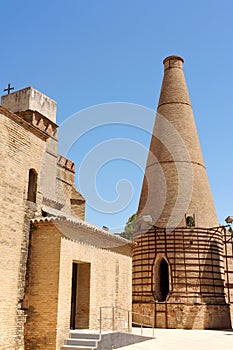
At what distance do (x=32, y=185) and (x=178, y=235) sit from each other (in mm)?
11405

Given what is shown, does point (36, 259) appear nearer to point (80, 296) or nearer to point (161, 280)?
point (80, 296)

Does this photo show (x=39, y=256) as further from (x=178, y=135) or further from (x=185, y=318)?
(x=178, y=135)

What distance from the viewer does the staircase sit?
434 inches

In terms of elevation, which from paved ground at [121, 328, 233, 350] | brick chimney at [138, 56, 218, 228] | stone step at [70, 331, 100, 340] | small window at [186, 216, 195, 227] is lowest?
paved ground at [121, 328, 233, 350]

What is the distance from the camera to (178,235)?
22.0 meters

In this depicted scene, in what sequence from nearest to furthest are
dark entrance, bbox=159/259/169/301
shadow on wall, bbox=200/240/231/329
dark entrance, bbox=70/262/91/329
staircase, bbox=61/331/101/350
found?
staircase, bbox=61/331/101/350 < dark entrance, bbox=70/262/91/329 < shadow on wall, bbox=200/240/231/329 < dark entrance, bbox=159/259/169/301

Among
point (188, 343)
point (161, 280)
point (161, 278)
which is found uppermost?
point (161, 278)

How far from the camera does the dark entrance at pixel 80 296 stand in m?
13.1

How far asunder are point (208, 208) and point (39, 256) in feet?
44.4

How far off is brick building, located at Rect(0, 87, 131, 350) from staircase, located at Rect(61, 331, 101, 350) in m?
0.25

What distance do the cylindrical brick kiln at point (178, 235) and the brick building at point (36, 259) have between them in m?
7.73

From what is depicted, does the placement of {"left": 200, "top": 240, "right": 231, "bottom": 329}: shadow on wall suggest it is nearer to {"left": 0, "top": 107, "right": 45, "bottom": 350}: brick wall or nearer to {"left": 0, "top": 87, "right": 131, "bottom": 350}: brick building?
{"left": 0, "top": 87, "right": 131, "bottom": 350}: brick building

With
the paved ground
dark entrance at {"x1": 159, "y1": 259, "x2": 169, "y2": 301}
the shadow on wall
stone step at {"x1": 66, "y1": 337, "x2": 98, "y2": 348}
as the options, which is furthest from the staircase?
dark entrance at {"x1": 159, "y1": 259, "x2": 169, "y2": 301}

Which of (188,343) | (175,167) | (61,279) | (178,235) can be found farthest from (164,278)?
(61,279)
